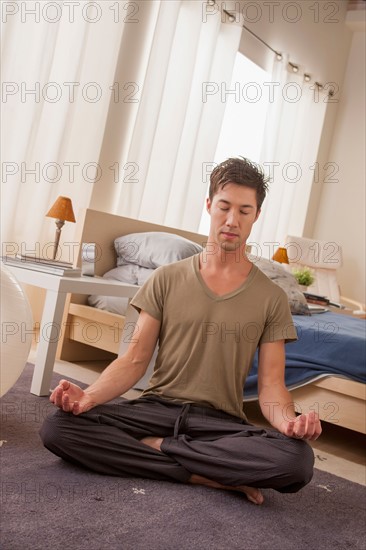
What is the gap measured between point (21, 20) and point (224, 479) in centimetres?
258

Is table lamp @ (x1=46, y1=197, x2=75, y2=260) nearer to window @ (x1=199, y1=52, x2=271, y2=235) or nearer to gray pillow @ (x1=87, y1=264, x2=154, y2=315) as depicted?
gray pillow @ (x1=87, y1=264, x2=154, y2=315)

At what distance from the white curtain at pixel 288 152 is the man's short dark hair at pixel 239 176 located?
3768 millimetres

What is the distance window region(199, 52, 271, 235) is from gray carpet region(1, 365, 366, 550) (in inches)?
139

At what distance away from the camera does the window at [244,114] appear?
216 inches

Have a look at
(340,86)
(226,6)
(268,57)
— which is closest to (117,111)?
(226,6)

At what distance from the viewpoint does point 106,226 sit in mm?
3793

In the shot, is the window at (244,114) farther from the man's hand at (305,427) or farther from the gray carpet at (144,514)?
the man's hand at (305,427)

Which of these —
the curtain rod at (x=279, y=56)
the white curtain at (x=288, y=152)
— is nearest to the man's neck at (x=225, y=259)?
the curtain rod at (x=279, y=56)

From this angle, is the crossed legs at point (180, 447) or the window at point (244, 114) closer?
the crossed legs at point (180, 447)

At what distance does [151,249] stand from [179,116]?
1.32 meters

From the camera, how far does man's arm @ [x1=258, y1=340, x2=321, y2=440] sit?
173 cm

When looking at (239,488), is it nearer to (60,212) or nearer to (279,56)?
(60,212)

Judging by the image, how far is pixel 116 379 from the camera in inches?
76.8

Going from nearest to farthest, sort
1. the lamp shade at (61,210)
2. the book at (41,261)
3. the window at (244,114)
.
Answer: the book at (41,261), the lamp shade at (61,210), the window at (244,114)
